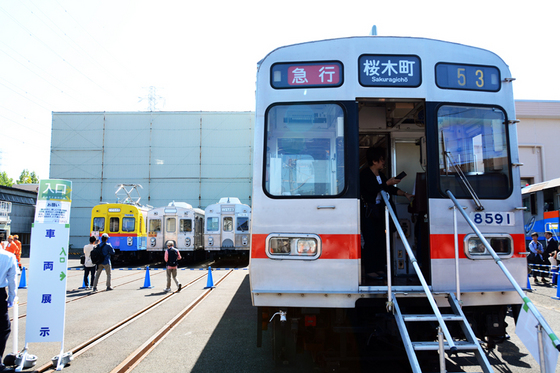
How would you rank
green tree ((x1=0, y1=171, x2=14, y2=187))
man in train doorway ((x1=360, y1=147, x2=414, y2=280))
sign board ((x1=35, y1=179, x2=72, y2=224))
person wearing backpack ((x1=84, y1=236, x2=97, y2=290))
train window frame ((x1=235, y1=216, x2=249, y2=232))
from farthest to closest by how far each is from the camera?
green tree ((x1=0, y1=171, x2=14, y2=187)), train window frame ((x1=235, y1=216, x2=249, y2=232)), person wearing backpack ((x1=84, y1=236, x2=97, y2=290)), sign board ((x1=35, y1=179, x2=72, y2=224)), man in train doorway ((x1=360, y1=147, x2=414, y2=280))

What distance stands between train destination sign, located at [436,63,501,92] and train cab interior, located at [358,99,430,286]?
1.90 ft

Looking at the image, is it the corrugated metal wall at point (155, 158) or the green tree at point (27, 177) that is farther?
the green tree at point (27, 177)

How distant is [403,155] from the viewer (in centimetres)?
596

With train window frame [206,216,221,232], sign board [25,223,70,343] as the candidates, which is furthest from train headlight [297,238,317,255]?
train window frame [206,216,221,232]

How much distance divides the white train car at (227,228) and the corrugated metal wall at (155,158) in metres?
11.6

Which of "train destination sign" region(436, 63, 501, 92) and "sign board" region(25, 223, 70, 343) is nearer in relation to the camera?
"train destination sign" region(436, 63, 501, 92)

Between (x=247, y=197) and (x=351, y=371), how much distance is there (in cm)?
3088

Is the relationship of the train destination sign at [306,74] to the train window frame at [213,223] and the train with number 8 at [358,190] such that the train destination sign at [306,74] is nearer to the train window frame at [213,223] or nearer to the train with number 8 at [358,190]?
the train with number 8 at [358,190]

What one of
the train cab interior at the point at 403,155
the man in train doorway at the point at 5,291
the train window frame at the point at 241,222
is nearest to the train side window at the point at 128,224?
the train window frame at the point at 241,222

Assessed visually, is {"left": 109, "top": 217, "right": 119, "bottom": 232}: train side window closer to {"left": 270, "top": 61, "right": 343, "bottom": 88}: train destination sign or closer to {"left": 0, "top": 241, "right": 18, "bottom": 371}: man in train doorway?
{"left": 0, "top": 241, "right": 18, "bottom": 371}: man in train doorway

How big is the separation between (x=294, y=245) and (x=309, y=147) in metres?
1.02

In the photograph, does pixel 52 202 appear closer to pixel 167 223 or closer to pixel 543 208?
pixel 543 208

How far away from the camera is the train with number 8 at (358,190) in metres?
4.00

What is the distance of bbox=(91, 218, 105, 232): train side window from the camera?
75.8ft
